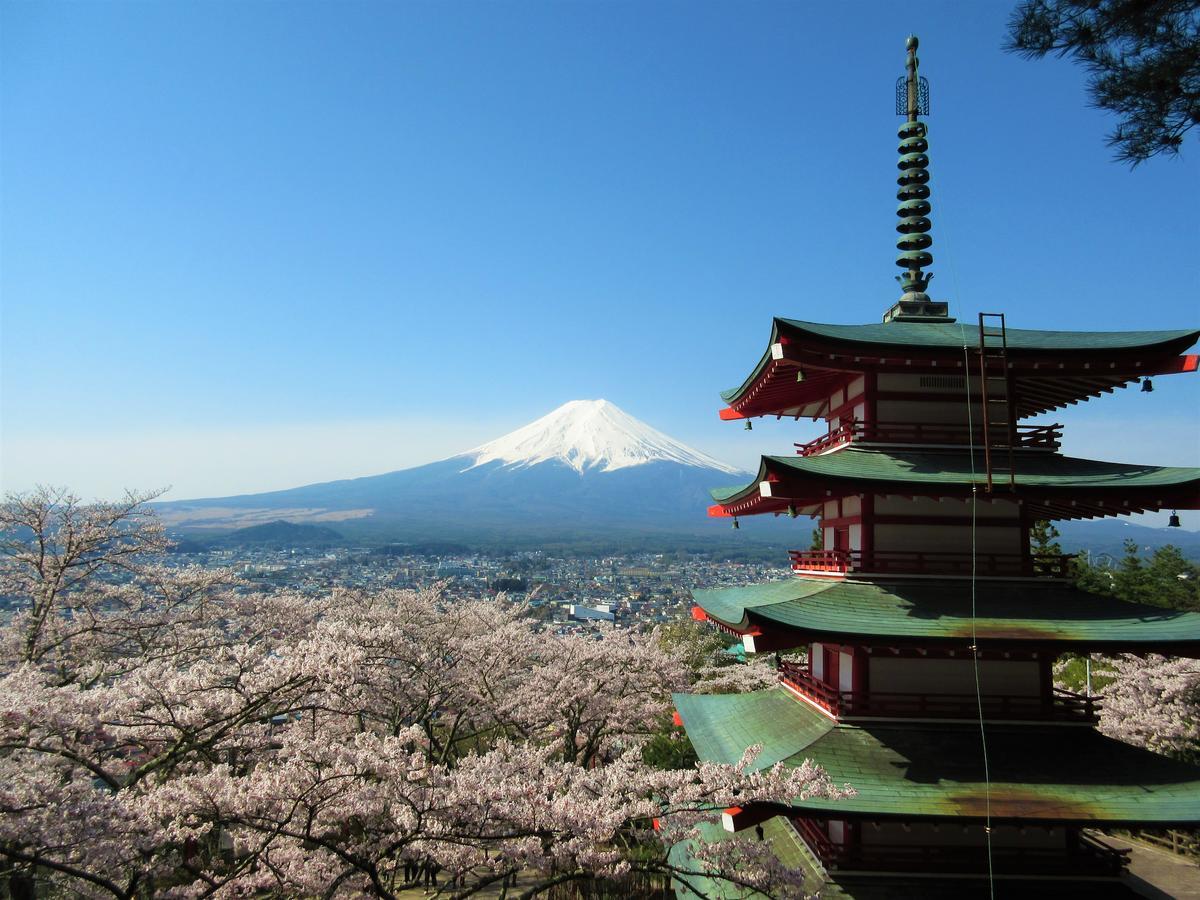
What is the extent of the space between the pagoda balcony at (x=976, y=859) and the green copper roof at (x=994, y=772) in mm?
1161

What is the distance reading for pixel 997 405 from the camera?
32.6 feet

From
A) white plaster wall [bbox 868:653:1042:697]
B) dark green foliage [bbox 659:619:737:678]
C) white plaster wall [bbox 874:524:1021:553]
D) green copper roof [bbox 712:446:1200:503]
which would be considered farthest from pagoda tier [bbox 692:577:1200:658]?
dark green foliage [bbox 659:619:737:678]

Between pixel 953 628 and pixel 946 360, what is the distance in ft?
11.4

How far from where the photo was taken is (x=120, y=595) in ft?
55.3

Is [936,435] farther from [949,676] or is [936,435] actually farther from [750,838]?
[750,838]

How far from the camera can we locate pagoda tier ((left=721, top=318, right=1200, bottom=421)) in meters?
9.19

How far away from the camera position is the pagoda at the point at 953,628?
8.05m

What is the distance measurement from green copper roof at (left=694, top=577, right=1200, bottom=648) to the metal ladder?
4.99ft

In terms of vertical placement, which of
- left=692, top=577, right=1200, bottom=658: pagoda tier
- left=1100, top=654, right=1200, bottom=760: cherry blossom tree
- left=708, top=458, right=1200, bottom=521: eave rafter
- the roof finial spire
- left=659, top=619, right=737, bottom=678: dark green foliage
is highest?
the roof finial spire

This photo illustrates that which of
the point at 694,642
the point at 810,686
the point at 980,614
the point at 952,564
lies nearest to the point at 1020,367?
the point at 952,564

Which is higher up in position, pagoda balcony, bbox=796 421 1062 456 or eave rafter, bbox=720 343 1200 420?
eave rafter, bbox=720 343 1200 420

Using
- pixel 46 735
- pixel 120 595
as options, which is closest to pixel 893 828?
pixel 46 735

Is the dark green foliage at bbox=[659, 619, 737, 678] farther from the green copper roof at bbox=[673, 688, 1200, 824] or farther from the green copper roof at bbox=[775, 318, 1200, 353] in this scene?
the green copper roof at bbox=[775, 318, 1200, 353]

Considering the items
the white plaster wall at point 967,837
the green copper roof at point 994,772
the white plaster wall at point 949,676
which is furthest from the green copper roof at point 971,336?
the white plaster wall at point 967,837
